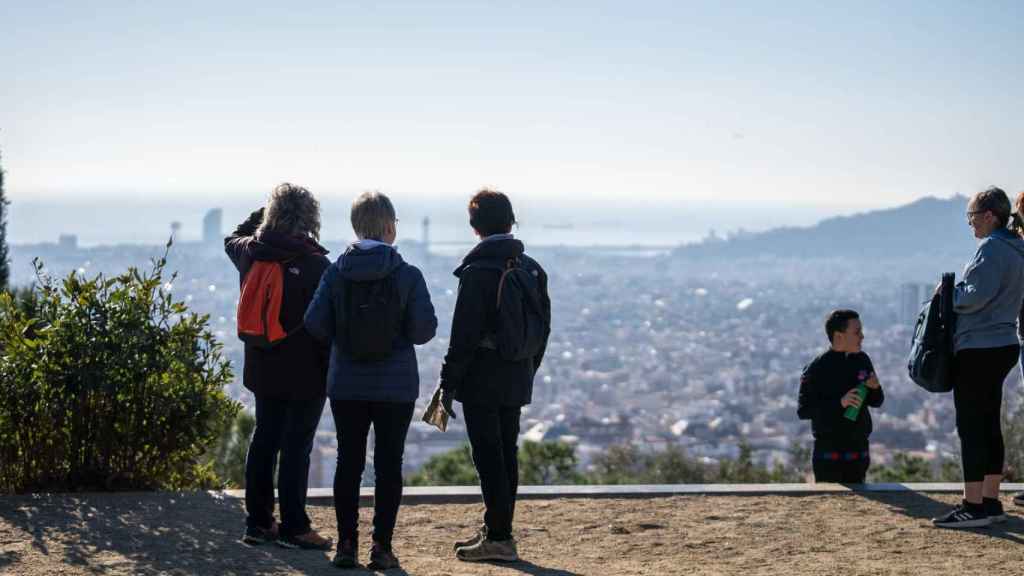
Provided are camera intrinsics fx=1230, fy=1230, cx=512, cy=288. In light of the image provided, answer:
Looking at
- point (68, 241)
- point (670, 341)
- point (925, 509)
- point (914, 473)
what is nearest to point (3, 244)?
point (925, 509)

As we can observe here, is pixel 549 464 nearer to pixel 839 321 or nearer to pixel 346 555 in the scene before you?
pixel 839 321

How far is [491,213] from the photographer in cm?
545

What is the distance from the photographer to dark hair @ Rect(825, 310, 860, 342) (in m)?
7.20

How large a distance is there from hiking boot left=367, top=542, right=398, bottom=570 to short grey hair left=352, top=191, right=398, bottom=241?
1374 mm

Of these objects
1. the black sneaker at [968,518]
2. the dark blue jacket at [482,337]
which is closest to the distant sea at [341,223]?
the dark blue jacket at [482,337]

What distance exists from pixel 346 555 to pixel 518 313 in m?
1.30

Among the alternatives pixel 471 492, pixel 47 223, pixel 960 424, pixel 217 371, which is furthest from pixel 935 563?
pixel 47 223

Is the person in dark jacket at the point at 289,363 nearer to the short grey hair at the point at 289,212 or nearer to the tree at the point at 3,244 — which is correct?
→ the short grey hair at the point at 289,212

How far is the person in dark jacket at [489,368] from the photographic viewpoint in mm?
5375

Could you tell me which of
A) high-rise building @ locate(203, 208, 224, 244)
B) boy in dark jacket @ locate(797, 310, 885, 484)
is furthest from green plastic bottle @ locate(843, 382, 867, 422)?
high-rise building @ locate(203, 208, 224, 244)

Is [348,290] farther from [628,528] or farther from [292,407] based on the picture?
[628,528]

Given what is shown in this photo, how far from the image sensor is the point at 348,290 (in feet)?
17.1

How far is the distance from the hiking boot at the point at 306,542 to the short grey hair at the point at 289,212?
1.42 metres

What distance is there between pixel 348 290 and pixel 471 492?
2401 mm
